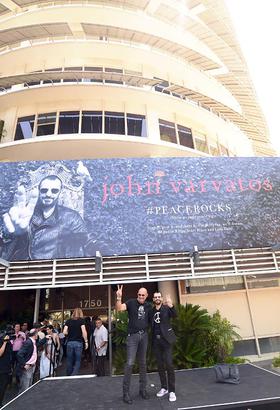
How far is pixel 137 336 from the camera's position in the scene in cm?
534

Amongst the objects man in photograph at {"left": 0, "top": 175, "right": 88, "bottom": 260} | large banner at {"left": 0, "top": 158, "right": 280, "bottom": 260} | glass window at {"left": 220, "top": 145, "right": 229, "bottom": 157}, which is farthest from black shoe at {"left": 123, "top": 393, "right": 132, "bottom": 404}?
glass window at {"left": 220, "top": 145, "right": 229, "bottom": 157}

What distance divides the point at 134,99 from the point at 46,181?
21.2ft

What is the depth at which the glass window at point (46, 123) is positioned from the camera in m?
13.5

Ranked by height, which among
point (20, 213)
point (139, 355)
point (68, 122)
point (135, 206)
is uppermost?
point (68, 122)

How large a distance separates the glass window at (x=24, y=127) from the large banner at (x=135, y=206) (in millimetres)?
3558

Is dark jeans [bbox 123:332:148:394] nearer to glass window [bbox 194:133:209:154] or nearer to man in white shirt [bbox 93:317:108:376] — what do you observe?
man in white shirt [bbox 93:317:108:376]

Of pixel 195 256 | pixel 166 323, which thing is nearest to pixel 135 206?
pixel 195 256

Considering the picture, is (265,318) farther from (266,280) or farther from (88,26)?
(88,26)

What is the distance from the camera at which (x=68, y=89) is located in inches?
531

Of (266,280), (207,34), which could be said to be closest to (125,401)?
(266,280)

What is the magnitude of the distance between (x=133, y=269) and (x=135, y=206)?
2132mm

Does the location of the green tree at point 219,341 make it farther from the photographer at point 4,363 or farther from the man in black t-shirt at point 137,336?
the photographer at point 4,363

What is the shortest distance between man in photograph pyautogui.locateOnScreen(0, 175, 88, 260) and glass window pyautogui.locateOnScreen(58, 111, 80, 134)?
4.19 m

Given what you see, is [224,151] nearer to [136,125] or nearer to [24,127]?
[136,125]
